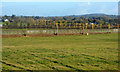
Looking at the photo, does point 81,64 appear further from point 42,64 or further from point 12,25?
point 12,25

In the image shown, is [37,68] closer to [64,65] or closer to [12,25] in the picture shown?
[64,65]

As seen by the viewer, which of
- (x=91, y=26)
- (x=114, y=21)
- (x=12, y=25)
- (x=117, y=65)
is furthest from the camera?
(x=114, y=21)

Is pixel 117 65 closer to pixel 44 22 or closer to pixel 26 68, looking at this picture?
pixel 26 68

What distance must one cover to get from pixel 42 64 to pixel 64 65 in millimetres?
1277

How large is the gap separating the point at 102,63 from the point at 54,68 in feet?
10.0

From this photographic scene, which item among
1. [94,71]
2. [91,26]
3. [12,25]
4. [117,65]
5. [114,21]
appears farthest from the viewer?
[114,21]

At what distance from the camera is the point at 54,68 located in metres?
10.8

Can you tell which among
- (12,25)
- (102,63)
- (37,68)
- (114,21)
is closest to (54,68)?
(37,68)

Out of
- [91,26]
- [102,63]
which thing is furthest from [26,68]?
[91,26]

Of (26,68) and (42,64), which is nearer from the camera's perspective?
(26,68)

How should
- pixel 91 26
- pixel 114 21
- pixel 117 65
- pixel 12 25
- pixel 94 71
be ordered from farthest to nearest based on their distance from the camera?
pixel 114 21
pixel 91 26
pixel 12 25
pixel 117 65
pixel 94 71

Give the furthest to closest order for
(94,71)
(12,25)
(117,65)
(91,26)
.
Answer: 1. (91,26)
2. (12,25)
3. (117,65)
4. (94,71)

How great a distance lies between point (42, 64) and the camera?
11.9 meters

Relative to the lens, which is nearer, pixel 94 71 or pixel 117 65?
pixel 94 71
